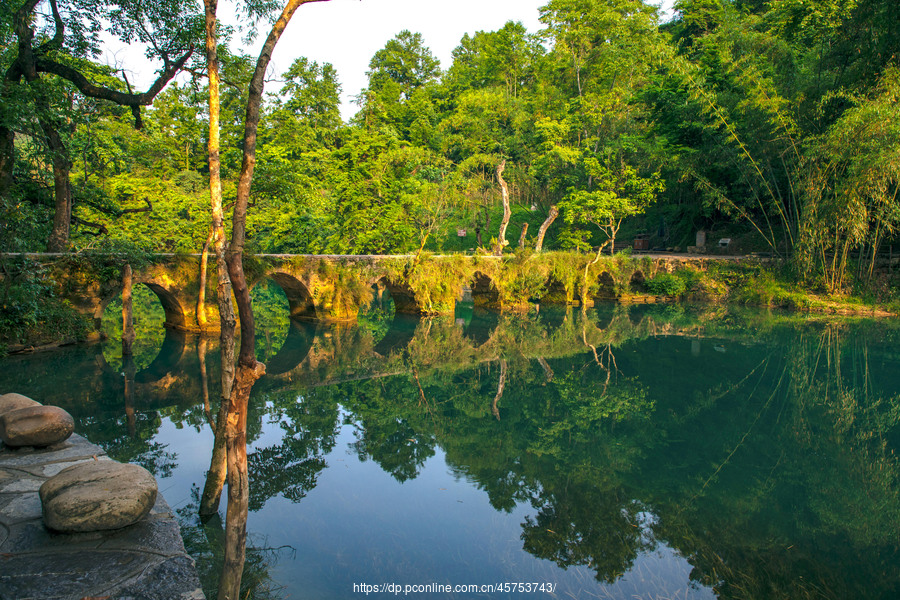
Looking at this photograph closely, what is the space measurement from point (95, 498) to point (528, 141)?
26.7 meters

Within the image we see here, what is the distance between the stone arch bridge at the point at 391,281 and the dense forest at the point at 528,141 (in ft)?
4.08

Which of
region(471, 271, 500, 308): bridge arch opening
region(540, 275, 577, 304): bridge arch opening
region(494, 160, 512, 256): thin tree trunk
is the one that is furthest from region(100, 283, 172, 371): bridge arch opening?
region(540, 275, 577, 304): bridge arch opening

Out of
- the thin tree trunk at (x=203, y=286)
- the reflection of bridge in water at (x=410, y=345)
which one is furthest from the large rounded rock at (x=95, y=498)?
the thin tree trunk at (x=203, y=286)

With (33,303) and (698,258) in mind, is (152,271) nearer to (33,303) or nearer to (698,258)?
(33,303)

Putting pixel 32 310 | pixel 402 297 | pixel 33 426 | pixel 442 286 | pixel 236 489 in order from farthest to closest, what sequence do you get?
pixel 402 297 < pixel 442 286 < pixel 32 310 < pixel 33 426 < pixel 236 489

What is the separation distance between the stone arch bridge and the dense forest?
1.24m

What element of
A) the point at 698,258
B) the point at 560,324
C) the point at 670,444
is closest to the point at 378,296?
the point at 560,324

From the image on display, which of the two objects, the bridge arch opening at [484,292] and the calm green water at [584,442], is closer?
the calm green water at [584,442]

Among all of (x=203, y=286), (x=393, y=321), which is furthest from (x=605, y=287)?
(x=203, y=286)

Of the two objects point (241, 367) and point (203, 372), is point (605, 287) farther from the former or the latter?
point (241, 367)

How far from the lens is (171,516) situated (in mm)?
4273

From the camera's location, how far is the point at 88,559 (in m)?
3.50

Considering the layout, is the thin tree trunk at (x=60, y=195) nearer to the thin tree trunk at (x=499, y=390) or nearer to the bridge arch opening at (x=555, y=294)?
the thin tree trunk at (x=499, y=390)

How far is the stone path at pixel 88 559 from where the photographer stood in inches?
125
